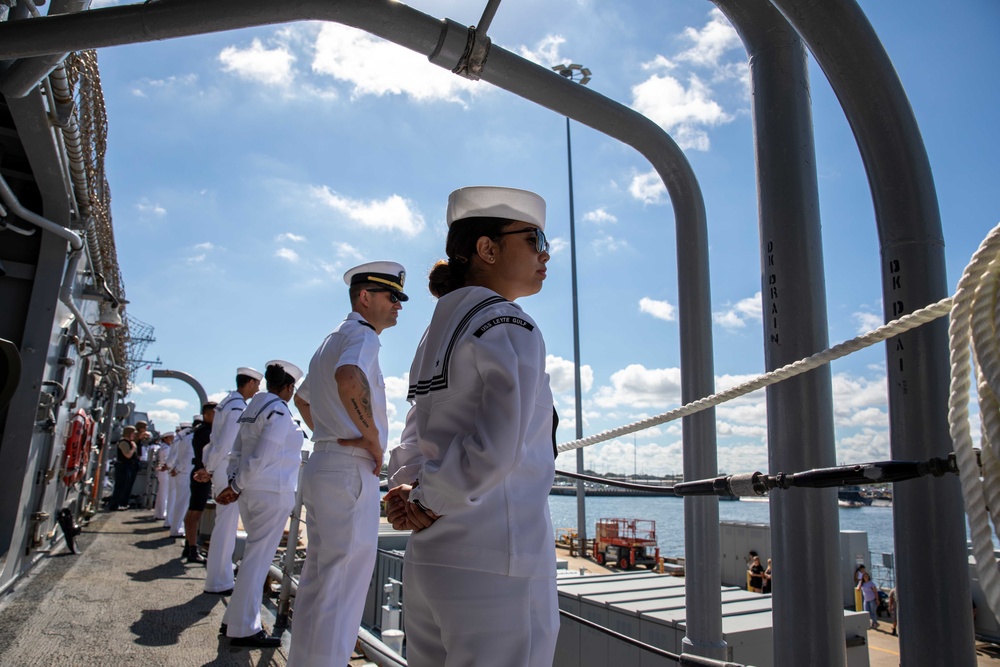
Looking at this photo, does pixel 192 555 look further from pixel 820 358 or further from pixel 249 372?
pixel 820 358

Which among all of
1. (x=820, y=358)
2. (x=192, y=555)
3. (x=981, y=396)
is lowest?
(x=192, y=555)

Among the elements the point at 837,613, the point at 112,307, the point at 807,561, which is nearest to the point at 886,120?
the point at 807,561

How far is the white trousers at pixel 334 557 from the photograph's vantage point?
8.45 feet

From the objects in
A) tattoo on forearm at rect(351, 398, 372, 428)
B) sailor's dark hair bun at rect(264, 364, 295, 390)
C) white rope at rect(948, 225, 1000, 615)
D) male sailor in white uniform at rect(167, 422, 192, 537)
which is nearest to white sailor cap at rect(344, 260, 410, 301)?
tattoo on forearm at rect(351, 398, 372, 428)

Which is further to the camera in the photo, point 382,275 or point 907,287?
point 382,275

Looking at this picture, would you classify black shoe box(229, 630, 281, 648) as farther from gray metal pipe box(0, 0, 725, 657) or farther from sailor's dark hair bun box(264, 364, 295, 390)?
gray metal pipe box(0, 0, 725, 657)

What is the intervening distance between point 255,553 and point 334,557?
1283 millimetres

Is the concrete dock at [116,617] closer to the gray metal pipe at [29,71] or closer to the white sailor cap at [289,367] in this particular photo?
the white sailor cap at [289,367]

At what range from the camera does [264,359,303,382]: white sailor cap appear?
4449mm

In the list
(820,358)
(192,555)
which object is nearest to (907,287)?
(820,358)

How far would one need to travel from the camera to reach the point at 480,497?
1310 millimetres

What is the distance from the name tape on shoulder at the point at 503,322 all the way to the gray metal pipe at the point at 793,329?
659 millimetres

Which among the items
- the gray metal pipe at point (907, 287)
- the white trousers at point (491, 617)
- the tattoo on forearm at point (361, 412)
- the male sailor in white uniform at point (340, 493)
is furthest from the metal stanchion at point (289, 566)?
the gray metal pipe at point (907, 287)

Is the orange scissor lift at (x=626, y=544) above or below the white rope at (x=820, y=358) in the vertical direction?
below
